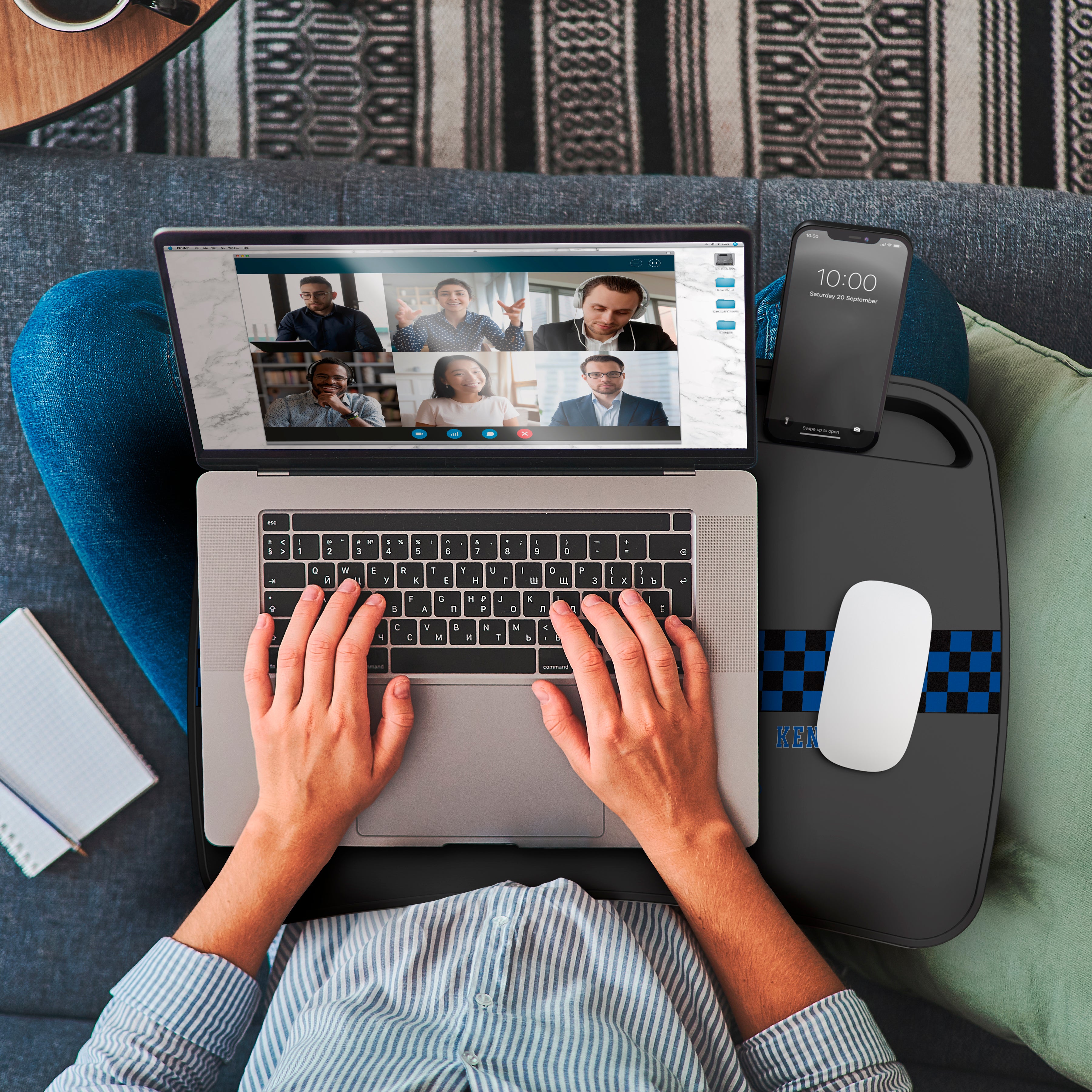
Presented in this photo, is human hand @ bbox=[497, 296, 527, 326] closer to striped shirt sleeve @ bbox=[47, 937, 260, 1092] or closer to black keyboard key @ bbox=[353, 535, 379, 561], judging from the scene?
black keyboard key @ bbox=[353, 535, 379, 561]

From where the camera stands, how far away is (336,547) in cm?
77

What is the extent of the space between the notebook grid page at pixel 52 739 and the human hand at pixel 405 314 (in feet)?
2.20

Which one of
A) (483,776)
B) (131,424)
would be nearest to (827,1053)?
(483,776)

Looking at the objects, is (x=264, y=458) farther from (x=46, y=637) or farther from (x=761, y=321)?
(x=761, y=321)

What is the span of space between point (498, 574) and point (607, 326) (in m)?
0.27

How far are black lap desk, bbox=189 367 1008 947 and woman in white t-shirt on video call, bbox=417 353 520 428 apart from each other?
283 millimetres

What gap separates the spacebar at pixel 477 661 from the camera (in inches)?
30.3

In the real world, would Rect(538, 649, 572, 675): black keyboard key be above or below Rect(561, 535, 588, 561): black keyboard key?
below

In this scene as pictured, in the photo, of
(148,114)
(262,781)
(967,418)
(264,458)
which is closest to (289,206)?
(264,458)

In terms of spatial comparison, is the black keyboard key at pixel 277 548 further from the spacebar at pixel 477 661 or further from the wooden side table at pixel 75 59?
the wooden side table at pixel 75 59

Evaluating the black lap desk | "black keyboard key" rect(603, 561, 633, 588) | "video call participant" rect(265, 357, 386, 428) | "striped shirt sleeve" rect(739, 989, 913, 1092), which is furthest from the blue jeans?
"striped shirt sleeve" rect(739, 989, 913, 1092)

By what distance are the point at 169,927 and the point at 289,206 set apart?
3.17ft

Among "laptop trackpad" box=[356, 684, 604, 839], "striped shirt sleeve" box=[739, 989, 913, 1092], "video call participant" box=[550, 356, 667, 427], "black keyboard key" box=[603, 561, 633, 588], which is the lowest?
"striped shirt sleeve" box=[739, 989, 913, 1092]

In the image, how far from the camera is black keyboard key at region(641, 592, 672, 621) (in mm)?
769
